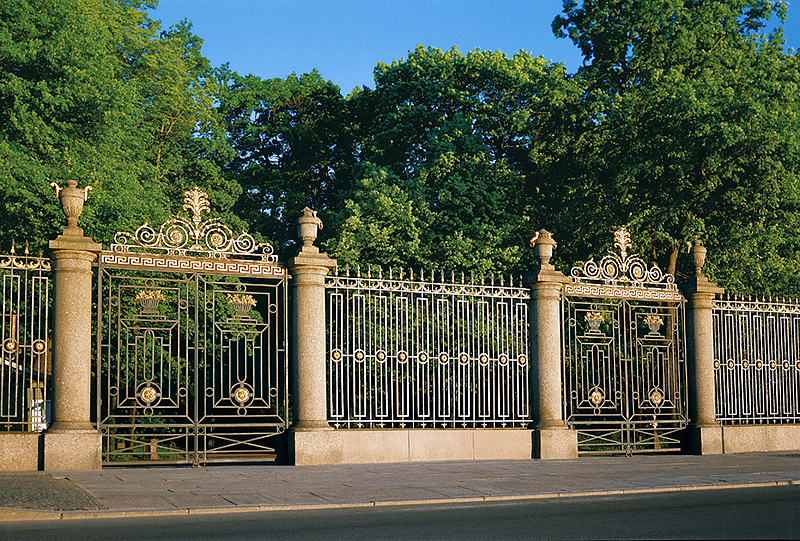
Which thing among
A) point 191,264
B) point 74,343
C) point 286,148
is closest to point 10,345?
point 74,343

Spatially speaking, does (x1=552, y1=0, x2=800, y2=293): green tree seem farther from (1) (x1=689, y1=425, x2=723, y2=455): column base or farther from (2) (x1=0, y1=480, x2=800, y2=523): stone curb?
(2) (x1=0, y1=480, x2=800, y2=523): stone curb

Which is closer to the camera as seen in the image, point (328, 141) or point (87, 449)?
point (87, 449)

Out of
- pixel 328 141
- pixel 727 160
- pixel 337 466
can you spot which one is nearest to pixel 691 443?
pixel 337 466

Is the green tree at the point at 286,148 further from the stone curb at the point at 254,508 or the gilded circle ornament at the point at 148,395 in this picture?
the stone curb at the point at 254,508

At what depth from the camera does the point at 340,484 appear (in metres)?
11.1

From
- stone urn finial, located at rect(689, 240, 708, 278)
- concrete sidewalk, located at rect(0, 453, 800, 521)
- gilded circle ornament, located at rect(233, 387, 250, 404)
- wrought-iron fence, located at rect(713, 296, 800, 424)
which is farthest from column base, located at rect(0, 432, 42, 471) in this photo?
wrought-iron fence, located at rect(713, 296, 800, 424)

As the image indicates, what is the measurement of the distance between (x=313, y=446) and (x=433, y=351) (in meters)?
2.64

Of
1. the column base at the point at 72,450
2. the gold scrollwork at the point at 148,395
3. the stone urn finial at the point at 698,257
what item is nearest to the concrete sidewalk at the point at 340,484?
the column base at the point at 72,450

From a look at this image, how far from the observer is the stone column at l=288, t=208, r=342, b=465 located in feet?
47.4

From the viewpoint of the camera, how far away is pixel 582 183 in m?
26.1

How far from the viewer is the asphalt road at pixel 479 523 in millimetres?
7453

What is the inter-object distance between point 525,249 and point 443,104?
6.44 metres

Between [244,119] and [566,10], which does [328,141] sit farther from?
[566,10]

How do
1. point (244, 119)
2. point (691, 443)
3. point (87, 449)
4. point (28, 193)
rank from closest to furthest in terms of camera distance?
point (87, 449) < point (691, 443) < point (28, 193) < point (244, 119)
